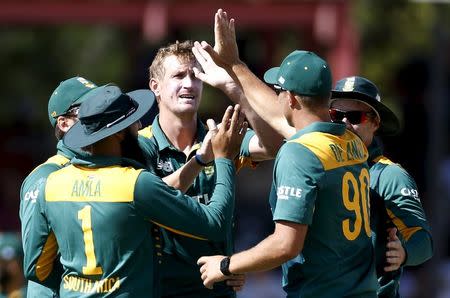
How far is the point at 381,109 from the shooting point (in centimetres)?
695

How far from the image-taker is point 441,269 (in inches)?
662

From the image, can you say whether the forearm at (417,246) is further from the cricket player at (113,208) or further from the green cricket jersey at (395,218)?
the cricket player at (113,208)

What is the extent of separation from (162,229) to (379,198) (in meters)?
1.21

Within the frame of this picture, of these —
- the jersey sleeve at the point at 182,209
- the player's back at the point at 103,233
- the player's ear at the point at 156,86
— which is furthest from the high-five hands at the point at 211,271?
the player's ear at the point at 156,86

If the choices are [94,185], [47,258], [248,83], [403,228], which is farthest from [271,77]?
[47,258]

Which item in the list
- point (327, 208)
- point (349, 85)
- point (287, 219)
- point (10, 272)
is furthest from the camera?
point (10, 272)

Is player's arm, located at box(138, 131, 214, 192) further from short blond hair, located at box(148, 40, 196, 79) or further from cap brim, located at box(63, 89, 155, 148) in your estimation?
short blond hair, located at box(148, 40, 196, 79)

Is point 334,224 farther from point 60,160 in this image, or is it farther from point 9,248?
point 9,248

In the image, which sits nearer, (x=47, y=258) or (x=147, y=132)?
(x=47, y=258)

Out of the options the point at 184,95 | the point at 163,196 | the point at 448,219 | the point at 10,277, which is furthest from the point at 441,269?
the point at 163,196

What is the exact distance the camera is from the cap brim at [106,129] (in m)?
6.24

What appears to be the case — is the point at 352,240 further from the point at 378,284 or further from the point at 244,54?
the point at 244,54

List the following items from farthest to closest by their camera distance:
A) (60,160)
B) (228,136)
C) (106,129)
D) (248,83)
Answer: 1. (60,160)
2. (248,83)
3. (228,136)
4. (106,129)

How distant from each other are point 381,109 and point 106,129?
1625mm
